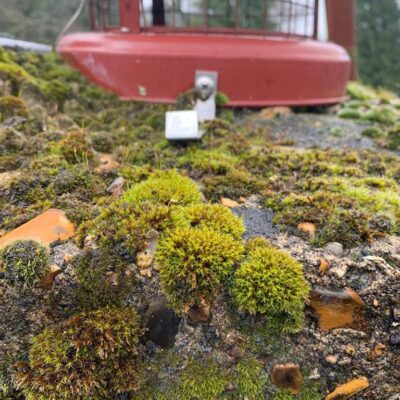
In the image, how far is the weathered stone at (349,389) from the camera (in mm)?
2354

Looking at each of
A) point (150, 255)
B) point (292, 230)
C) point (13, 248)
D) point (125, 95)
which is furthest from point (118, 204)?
point (125, 95)

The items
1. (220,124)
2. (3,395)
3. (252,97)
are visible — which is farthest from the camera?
(252,97)

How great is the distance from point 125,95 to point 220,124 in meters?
1.76

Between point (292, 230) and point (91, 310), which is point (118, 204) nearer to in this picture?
point (91, 310)

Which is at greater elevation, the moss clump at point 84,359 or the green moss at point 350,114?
the green moss at point 350,114

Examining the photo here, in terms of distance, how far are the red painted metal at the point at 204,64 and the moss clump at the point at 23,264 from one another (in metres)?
3.64

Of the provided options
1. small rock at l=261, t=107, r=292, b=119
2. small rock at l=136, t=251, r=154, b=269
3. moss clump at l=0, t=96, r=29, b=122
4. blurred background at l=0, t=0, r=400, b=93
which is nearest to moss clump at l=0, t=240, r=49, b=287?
small rock at l=136, t=251, r=154, b=269

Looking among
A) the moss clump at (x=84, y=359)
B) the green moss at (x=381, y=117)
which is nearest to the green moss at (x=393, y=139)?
the green moss at (x=381, y=117)

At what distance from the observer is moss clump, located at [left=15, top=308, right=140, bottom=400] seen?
2221 mm

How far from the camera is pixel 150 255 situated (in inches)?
99.0

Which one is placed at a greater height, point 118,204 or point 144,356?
point 118,204

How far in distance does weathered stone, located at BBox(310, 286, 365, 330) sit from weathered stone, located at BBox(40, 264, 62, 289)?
1570mm

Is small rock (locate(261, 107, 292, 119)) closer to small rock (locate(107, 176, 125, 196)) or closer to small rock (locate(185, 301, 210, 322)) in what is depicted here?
small rock (locate(107, 176, 125, 196))

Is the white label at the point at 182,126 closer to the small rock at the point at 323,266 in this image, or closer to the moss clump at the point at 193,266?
the moss clump at the point at 193,266
